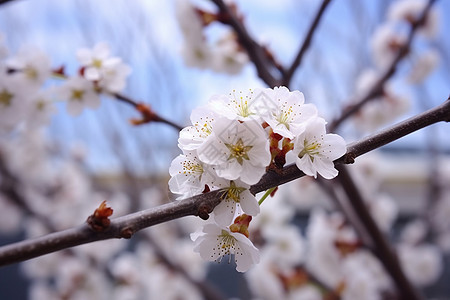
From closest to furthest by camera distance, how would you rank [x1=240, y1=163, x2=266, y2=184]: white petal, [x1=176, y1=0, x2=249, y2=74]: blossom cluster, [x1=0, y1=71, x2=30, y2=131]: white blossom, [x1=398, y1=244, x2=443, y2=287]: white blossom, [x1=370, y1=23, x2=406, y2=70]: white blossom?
1. [x1=240, y1=163, x2=266, y2=184]: white petal
2. [x1=0, y1=71, x2=30, y2=131]: white blossom
3. [x1=176, y1=0, x2=249, y2=74]: blossom cluster
4. [x1=370, y1=23, x2=406, y2=70]: white blossom
5. [x1=398, y1=244, x2=443, y2=287]: white blossom

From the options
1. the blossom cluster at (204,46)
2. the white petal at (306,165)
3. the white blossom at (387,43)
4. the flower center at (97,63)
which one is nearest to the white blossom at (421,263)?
the white blossom at (387,43)

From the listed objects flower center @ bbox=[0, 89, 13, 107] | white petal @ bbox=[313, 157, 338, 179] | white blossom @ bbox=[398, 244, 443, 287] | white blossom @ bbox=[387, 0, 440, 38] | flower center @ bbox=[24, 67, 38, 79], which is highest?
white blossom @ bbox=[387, 0, 440, 38]

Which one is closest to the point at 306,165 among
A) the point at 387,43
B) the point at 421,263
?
the point at 387,43

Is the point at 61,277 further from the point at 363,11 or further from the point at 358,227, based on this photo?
the point at 363,11

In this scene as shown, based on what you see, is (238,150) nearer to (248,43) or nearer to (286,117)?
(286,117)

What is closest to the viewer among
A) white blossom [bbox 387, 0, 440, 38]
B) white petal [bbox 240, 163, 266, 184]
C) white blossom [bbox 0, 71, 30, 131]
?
white petal [bbox 240, 163, 266, 184]

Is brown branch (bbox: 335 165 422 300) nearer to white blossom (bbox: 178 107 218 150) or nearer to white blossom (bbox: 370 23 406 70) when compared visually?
white blossom (bbox: 178 107 218 150)

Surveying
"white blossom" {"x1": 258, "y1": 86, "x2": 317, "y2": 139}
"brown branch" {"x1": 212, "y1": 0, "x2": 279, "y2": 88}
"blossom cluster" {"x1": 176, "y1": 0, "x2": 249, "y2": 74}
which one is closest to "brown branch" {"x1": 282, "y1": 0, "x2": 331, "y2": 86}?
"brown branch" {"x1": 212, "y1": 0, "x2": 279, "y2": 88}

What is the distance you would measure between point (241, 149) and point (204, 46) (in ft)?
3.21

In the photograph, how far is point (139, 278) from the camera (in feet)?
7.24

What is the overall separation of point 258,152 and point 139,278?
195 cm

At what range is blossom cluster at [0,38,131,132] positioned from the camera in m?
0.93

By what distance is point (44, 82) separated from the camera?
1.01 m

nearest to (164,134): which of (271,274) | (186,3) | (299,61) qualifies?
(271,274)
